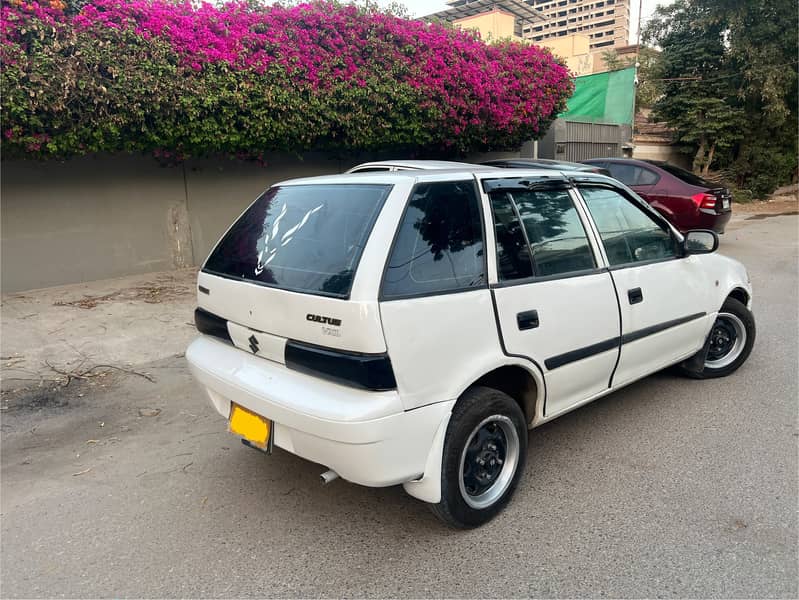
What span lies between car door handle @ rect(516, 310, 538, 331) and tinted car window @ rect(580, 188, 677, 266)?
84 centimetres

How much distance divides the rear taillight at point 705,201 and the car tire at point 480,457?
7.74m

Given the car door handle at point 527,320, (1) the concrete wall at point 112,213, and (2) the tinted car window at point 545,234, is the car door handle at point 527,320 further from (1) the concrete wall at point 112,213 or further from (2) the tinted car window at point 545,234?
(1) the concrete wall at point 112,213

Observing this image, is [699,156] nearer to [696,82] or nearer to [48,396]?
[696,82]

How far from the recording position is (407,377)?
2.33m

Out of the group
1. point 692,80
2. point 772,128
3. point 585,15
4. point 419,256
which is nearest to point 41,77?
point 419,256

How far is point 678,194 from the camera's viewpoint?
9281 millimetres

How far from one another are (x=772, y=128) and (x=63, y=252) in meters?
19.6

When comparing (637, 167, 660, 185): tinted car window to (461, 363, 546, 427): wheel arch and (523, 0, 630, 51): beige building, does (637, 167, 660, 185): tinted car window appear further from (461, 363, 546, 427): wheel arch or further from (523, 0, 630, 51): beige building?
(523, 0, 630, 51): beige building

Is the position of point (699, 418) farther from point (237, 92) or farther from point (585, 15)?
point (585, 15)

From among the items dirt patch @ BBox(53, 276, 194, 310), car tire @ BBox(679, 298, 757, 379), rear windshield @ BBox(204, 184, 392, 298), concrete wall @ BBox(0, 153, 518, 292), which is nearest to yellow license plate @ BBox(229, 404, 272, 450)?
rear windshield @ BBox(204, 184, 392, 298)

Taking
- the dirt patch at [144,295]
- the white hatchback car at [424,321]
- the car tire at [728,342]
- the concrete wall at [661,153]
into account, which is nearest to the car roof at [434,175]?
the white hatchback car at [424,321]

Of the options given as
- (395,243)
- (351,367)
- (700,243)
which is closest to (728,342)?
(700,243)

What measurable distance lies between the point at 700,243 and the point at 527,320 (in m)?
1.91

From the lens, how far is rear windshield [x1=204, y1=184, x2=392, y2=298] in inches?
98.2
